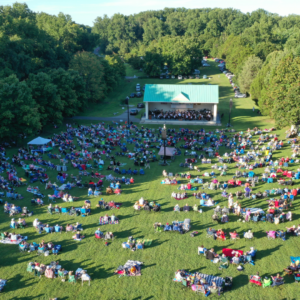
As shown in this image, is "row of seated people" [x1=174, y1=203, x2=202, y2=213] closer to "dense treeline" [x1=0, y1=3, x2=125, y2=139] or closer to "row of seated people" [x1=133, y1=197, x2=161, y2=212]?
"row of seated people" [x1=133, y1=197, x2=161, y2=212]

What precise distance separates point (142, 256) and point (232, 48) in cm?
8490

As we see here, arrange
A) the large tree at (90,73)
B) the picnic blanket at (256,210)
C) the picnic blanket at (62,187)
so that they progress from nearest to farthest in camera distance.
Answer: the picnic blanket at (256,210)
the picnic blanket at (62,187)
the large tree at (90,73)

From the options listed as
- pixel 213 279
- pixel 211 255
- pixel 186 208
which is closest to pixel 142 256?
pixel 211 255

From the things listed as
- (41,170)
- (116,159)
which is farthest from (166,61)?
(41,170)

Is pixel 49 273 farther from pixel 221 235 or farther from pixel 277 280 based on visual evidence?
pixel 277 280

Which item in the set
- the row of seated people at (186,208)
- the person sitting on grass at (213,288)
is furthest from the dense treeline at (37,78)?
the person sitting on grass at (213,288)

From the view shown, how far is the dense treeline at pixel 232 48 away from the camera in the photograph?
42.9 meters

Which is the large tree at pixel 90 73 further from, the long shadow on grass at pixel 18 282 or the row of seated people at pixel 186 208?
the long shadow on grass at pixel 18 282

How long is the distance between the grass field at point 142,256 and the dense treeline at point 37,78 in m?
16.3

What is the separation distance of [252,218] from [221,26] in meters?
146

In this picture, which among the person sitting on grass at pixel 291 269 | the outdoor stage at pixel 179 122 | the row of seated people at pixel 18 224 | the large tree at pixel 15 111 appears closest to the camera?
the person sitting on grass at pixel 291 269

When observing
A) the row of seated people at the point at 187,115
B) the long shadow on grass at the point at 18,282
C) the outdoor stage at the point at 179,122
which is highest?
the row of seated people at the point at 187,115

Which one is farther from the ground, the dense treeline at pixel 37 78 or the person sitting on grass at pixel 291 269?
the dense treeline at pixel 37 78

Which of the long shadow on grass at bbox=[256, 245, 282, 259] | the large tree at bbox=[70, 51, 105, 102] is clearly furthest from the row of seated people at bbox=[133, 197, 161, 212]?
the large tree at bbox=[70, 51, 105, 102]
